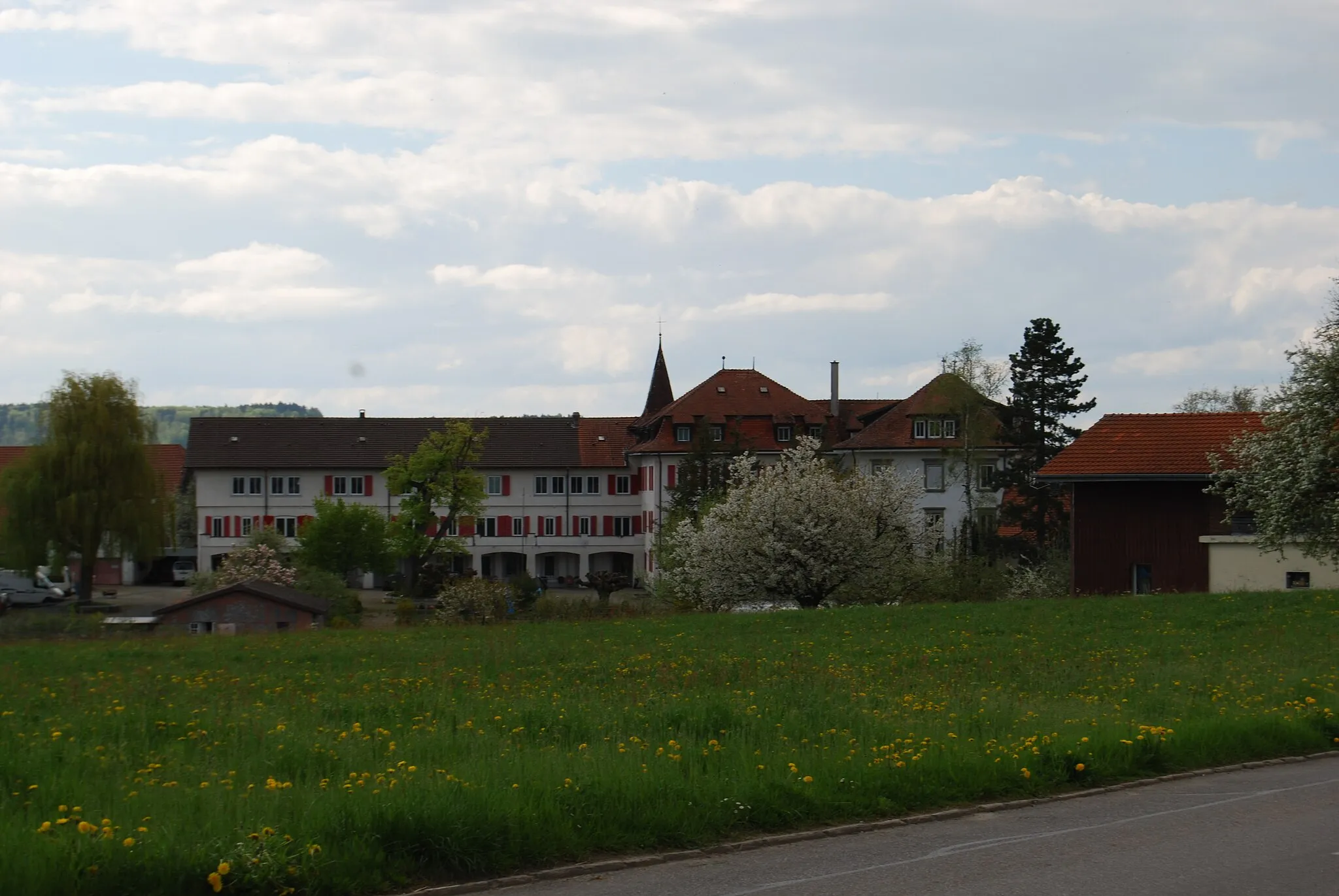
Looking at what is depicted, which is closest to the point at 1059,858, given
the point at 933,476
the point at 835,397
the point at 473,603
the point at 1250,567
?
the point at 1250,567

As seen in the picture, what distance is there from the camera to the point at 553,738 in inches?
577

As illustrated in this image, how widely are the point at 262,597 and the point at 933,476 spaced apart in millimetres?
51048

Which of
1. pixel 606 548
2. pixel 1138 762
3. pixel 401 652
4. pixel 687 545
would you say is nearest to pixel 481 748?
pixel 1138 762

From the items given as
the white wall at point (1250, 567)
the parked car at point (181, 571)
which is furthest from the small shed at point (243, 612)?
the parked car at point (181, 571)

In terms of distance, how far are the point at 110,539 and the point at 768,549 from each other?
33608 mm

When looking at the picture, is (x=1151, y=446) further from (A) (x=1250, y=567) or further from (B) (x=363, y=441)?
(B) (x=363, y=441)

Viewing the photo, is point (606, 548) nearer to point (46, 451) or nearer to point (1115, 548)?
point (46, 451)

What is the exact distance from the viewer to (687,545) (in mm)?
56219

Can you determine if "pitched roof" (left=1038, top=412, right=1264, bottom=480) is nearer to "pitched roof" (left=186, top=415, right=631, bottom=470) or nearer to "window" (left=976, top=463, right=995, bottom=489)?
"window" (left=976, top=463, right=995, bottom=489)

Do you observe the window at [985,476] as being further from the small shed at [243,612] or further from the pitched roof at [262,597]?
the small shed at [243,612]

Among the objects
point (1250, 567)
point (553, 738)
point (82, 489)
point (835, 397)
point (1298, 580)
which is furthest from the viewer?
point (835, 397)

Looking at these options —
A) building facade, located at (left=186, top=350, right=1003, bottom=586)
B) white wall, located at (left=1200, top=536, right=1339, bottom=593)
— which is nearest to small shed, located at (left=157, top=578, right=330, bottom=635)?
white wall, located at (left=1200, top=536, right=1339, bottom=593)

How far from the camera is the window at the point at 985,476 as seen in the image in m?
70.8

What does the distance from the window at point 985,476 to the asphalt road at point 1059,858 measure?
58.9 metres
